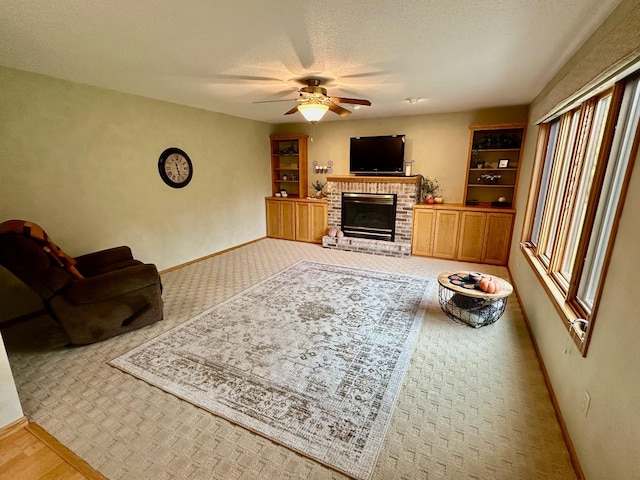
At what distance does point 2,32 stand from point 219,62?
141 centimetres

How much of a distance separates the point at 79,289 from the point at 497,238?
209 inches

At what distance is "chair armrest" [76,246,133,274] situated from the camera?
3.10 metres

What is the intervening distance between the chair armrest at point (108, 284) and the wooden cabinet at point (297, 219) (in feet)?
11.8

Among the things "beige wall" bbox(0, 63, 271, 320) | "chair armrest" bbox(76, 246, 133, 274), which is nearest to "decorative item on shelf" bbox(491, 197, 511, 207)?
"beige wall" bbox(0, 63, 271, 320)

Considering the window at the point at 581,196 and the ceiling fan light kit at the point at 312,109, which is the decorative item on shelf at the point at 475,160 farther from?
the ceiling fan light kit at the point at 312,109

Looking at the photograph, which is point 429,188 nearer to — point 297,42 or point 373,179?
point 373,179

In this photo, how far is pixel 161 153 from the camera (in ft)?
13.8

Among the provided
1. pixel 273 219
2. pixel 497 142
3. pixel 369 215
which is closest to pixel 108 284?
pixel 273 219

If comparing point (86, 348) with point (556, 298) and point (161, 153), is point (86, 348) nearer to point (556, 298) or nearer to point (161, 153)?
point (161, 153)

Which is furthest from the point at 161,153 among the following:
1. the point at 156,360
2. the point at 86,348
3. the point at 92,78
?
the point at 156,360

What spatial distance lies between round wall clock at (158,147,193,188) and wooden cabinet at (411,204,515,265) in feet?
12.4

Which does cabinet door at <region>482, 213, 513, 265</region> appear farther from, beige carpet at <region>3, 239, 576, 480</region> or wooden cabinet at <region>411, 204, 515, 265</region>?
beige carpet at <region>3, 239, 576, 480</region>

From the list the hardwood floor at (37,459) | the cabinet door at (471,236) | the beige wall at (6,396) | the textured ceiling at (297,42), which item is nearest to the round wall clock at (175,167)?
the textured ceiling at (297,42)

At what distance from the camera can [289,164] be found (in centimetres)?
650
